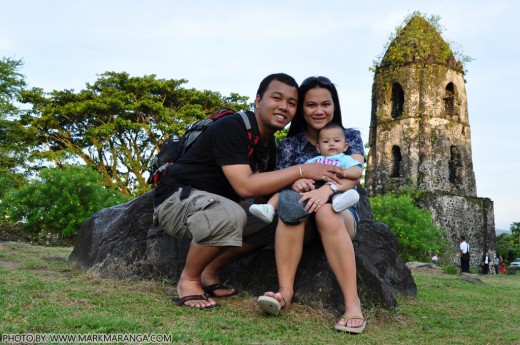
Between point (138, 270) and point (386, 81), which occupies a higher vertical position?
point (386, 81)

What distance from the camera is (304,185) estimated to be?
11.4 feet

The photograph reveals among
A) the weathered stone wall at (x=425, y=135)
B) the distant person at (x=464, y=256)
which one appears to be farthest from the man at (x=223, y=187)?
the weathered stone wall at (x=425, y=135)

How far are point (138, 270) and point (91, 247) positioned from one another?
50.4 inches

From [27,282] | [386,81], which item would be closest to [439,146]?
[386,81]

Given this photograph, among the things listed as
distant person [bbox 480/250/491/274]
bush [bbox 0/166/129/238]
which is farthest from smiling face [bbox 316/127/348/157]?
distant person [bbox 480/250/491/274]

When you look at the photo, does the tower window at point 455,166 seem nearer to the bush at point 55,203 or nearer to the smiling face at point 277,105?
the bush at point 55,203

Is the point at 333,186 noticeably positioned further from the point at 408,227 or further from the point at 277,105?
the point at 408,227

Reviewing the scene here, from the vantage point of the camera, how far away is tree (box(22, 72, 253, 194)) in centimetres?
2041

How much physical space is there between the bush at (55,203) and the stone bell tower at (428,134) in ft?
36.9

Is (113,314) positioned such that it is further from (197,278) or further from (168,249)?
(168,249)

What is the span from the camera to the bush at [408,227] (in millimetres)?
15766

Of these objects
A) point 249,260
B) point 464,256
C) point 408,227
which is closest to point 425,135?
point 464,256

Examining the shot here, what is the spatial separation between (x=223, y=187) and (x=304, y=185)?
69cm

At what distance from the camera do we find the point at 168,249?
4742 millimetres
